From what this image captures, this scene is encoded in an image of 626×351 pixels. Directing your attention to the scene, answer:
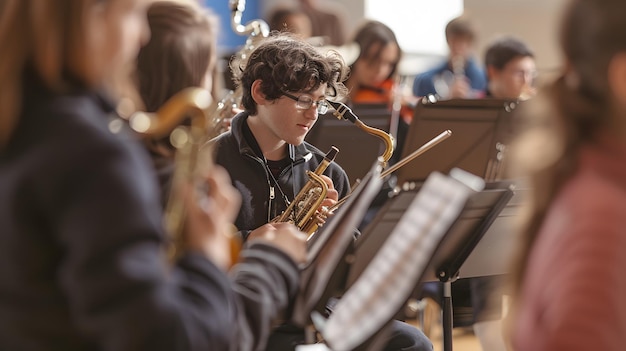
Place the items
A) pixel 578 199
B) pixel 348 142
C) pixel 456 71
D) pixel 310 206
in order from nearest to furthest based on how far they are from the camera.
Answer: pixel 578 199, pixel 310 206, pixel 348 142, pixel 456 71

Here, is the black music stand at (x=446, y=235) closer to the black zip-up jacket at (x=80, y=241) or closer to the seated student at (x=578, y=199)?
the seated student at (x=578, y=199)

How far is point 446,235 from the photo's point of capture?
4.95 feet

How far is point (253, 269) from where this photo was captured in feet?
4.75

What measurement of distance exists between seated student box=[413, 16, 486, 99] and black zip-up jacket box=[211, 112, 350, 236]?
10.7 feet

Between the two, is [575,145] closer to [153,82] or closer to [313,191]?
[153,82]

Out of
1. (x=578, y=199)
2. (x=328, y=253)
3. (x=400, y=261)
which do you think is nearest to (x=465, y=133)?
(x=328, y=253)

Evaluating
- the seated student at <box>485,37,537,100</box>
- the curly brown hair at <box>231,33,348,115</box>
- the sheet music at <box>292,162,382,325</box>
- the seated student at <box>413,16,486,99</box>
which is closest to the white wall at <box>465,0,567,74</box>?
the seated student at <box>413,16,486,99</box>

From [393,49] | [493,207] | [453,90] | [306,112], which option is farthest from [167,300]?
[453,90]

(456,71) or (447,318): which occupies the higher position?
(447,318)

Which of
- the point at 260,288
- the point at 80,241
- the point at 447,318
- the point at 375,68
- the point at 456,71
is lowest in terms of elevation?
the point at 456,71

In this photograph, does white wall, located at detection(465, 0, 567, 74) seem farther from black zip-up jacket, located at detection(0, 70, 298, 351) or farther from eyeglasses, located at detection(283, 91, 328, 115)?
black zip-up jacket, located at detection(0, 70, 298, 351)

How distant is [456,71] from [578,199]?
4983 mm

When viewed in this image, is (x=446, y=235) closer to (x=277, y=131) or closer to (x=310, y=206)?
(x=310, y=206)

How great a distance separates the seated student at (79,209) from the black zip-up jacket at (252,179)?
139 centimetres
